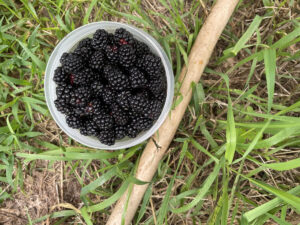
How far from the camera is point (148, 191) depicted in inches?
58.6

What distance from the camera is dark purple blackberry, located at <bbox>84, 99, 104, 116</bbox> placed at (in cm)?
128

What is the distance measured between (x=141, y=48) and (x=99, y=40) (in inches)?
7.9

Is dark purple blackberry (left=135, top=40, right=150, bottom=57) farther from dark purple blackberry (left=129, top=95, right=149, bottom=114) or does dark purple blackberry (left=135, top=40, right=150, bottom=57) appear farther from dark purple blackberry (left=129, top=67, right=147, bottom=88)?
dark purple blackberry (left=129, top=95, right=149, bottom=114)

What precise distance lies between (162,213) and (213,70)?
749 millimetres

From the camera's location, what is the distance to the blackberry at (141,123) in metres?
1.30

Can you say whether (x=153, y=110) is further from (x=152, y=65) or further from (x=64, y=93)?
(x=64, y=93)

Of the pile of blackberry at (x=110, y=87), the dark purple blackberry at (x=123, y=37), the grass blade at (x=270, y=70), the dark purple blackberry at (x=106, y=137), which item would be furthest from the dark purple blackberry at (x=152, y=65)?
the grass blade at (x=270, y=70)

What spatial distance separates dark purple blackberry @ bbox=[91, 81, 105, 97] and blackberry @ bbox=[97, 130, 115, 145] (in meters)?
0.17

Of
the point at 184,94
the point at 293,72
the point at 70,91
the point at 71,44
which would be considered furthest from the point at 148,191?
the point at 293,72

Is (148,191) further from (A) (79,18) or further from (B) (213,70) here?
(A) (79,18)

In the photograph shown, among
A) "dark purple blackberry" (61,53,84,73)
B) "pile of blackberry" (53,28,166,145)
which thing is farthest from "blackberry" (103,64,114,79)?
"dark purple blackberry" (61,53,84,73)

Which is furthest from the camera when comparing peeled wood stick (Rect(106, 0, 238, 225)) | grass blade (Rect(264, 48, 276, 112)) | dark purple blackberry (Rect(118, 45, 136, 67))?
peeled wood stick (Rect(106, 0, 238, 225))

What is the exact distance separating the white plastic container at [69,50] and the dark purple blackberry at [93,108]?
15cm

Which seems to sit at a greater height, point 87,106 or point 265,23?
point 265,23
